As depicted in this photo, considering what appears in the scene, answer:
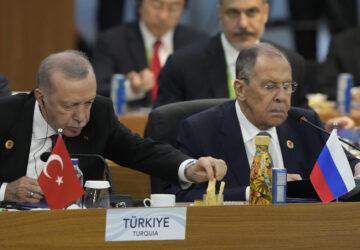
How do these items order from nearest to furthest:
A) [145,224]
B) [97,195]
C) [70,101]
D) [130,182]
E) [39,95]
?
[145,224] < [97,195] < [70,101] < [39,95] < [130,182]

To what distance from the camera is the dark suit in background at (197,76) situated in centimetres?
498

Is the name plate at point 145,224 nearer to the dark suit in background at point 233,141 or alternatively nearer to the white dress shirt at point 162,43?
the dark suit in background at point 233,141

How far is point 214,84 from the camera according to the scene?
503cm

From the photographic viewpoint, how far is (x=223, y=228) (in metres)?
2.74

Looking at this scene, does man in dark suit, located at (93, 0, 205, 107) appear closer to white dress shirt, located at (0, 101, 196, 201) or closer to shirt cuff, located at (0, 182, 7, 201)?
white dress shirt, located at (0, 101, 196, 201)

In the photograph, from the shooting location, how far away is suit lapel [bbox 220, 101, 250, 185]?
12.1 ft

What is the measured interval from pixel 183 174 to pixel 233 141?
16.7 inches

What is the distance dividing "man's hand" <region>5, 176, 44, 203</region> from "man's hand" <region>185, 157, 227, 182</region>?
576 mm

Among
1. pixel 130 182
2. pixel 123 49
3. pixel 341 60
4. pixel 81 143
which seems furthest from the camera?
pixel 341 60

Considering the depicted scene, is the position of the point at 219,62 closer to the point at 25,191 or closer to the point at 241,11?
the point at 241,11

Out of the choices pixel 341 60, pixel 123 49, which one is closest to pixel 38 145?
pixel 123 49

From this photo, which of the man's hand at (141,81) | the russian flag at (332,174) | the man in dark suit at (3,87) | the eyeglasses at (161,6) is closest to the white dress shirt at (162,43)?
the eyeglasses at (161,6)

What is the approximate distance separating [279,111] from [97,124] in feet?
2.53

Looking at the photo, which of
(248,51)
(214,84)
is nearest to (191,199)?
(248,51)
